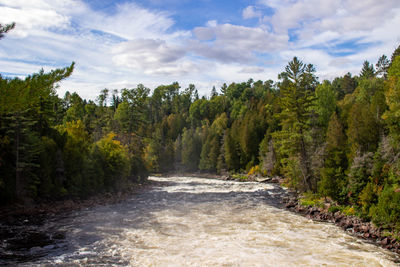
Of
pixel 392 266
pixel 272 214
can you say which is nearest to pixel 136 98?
pixel 272 214

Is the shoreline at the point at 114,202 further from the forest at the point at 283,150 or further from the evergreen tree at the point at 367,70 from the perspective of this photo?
the evergreen tree at the point at 367,70

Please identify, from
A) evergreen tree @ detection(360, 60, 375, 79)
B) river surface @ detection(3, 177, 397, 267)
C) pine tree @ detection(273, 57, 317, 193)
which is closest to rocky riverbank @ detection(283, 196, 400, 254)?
river surface @ detection(3, 177, 397, 267)

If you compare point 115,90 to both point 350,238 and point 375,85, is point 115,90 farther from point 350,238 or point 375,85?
point 350,238

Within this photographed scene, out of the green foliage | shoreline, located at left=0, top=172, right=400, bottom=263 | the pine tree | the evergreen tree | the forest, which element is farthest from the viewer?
the evergreen tree

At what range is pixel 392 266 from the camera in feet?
48.5

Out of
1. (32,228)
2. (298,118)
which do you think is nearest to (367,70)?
(298,118)

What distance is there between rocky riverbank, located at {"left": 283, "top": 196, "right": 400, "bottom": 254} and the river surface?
90 cm

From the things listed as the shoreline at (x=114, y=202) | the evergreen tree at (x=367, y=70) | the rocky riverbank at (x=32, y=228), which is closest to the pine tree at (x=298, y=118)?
the shoreline at (x=114, y=202)

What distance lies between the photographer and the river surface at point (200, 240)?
621 inches

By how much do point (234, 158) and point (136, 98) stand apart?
102 ft

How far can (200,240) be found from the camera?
1923 centimetres

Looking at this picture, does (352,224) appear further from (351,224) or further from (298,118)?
(298,118)

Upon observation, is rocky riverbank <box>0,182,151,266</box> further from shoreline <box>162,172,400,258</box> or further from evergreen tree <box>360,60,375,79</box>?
evergreen tree <box>360,60,375,79</box>

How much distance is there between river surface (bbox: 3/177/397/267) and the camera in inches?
621
